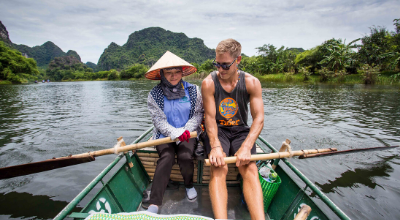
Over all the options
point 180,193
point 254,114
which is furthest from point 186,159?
point 254,114

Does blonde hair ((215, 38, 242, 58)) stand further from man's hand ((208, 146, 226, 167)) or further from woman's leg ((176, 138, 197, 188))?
woman's leg ((176, 138, 197, 188))

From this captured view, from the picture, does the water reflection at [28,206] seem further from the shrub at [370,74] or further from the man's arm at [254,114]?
the shrub at [370,74]

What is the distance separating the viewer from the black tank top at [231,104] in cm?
260

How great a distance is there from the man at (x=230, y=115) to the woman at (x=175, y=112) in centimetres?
26

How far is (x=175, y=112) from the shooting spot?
270cm

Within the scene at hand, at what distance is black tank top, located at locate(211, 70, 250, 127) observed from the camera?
260cm

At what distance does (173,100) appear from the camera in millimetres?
2717

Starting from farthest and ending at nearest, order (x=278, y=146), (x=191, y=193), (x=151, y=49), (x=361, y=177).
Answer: (x=151, y=49)
(x=278, y=146)
(x=361, y=177)
(x=191, y=193)

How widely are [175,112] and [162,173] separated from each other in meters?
0.87

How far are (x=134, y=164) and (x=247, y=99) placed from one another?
194 cm

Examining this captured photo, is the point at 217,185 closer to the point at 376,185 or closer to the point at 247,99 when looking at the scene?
the point at 247,99

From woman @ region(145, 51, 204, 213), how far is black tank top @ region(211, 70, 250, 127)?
0.32 metres

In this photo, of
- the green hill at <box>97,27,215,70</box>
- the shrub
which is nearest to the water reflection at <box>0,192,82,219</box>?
the shrub

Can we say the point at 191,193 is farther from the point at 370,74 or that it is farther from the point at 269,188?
the point at 370,74
